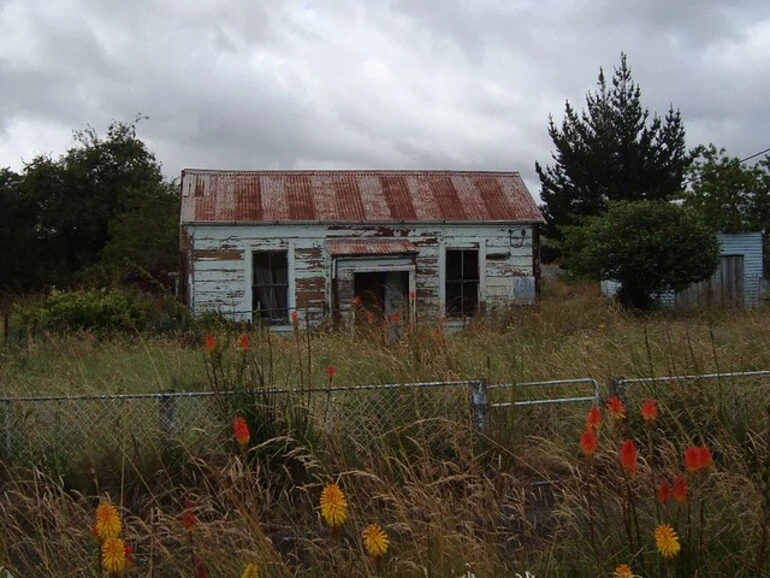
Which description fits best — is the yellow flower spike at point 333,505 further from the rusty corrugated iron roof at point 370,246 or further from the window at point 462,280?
the window at point 462,280

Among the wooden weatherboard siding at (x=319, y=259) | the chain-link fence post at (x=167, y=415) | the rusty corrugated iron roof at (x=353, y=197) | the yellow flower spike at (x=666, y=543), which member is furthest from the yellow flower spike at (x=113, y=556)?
the rusty corrugated iron roof at (x=353, y=197)

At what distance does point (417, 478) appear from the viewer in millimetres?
3648

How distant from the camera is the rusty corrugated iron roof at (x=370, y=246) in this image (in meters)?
13.9

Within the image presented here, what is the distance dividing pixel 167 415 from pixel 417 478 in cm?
162

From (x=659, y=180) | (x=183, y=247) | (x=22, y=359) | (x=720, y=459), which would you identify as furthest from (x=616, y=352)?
(x=659, y=180)

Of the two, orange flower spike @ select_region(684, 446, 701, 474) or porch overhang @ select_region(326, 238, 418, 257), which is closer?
orange flower spike @ select_region(684, 446, 701, 474)

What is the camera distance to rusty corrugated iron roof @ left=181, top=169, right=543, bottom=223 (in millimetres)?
14398

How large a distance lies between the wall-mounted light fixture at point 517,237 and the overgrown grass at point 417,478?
836 centimetres

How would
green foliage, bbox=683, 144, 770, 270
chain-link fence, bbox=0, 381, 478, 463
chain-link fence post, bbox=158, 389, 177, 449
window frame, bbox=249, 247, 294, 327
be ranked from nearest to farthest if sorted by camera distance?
1. chain-link fence, bbox=0, 381, 478, 463
2. chain-link fence post, bbox=158, 389, 177, 449
3. window frame, bbox=249, 247, 294, 327
4. green foliage, bbox=683, 144, 770, 270

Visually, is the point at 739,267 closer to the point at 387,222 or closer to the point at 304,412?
the point at 387,222

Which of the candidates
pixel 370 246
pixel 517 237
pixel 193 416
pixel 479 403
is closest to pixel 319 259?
pixel 370 246

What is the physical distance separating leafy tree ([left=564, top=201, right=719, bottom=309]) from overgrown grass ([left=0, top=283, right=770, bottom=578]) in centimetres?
912

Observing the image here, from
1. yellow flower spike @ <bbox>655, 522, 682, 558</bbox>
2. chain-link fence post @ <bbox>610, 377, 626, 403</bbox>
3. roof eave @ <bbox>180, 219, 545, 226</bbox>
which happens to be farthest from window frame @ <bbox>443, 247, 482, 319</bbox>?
yellow flower spike @ <bbox>655, 522, 682, 558</bbox>

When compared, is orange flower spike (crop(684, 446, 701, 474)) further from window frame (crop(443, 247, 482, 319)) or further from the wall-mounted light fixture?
the wall-mounted light fixture
